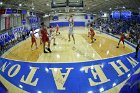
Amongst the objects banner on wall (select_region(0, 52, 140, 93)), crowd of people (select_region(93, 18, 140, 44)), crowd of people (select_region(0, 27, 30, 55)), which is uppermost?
crowd of people (select_region(93, 18, 140, 44))

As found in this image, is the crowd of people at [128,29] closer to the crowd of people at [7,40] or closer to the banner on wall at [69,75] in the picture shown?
the banner on wall at [69,75]

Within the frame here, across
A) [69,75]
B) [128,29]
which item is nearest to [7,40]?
[69,75]

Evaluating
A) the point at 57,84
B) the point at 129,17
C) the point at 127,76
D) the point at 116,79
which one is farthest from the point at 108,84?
the point at 129,17

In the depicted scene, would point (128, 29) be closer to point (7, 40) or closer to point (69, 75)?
point (7, 40)

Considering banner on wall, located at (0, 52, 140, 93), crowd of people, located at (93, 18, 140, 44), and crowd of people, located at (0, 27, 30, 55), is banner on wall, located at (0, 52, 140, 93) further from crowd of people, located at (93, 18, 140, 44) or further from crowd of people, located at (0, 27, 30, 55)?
crowd of people, located at (93, 18, 140, 44)

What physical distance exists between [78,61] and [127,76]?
112 inches

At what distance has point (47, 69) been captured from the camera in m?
9.48

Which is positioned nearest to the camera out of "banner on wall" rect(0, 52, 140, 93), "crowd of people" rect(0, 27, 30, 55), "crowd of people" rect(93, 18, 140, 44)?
"banner on wall" rect(0, 52, 140, 93)

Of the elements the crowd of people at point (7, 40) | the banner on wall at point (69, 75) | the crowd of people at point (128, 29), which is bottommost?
the banner on wall at point (69, 75)

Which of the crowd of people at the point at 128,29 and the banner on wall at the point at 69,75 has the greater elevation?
the crowd of people at the point at 128,29

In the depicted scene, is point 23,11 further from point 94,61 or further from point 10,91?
point 10,91

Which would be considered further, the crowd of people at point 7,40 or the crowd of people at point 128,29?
the crowd of people at point 128,29

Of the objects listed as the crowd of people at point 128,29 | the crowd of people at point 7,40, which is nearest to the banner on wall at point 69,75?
the crowd of people at point 7,40

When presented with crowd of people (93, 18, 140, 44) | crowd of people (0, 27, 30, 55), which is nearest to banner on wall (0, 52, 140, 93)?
crowd of people (0, 27, 30, 55)
